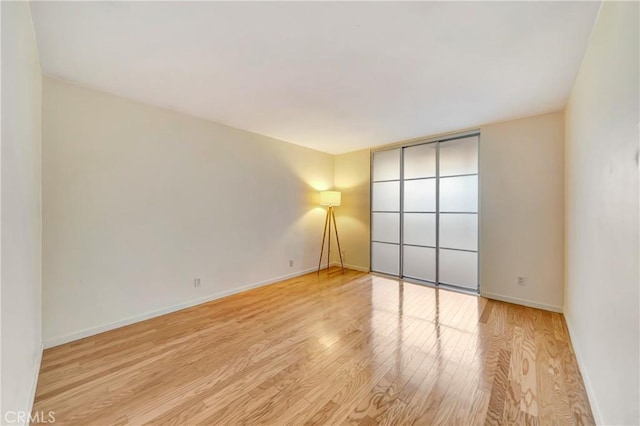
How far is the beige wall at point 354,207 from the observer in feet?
16.3

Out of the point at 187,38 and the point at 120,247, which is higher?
the point at 187,38

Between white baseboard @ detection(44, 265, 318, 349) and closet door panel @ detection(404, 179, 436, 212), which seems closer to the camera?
white baseboard @ detection(44, 265, 318, 349)

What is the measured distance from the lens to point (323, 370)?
195 centimetres

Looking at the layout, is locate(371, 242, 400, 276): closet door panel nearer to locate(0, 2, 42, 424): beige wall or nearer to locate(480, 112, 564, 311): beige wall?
locate(480, 112, 564, 311): beige wall

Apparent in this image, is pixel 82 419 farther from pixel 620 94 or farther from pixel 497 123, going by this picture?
pixel 497 123

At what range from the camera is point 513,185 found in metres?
3.33

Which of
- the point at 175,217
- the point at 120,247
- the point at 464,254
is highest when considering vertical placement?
the point at 175,217

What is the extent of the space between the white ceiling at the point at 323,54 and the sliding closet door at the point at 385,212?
1631 mm

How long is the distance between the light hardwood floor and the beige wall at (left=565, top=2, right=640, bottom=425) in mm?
361

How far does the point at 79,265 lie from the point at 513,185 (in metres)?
5.04

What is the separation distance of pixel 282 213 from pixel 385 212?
1.93 meters

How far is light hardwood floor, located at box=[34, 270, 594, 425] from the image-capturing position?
155cm

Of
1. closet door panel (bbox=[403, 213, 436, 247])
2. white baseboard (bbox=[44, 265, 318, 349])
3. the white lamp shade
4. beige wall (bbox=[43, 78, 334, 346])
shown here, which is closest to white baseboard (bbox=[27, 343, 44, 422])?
white baseboard (bbox=[44, 265, 318, 349])

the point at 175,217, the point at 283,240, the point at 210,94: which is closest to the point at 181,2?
the point at 210,94
